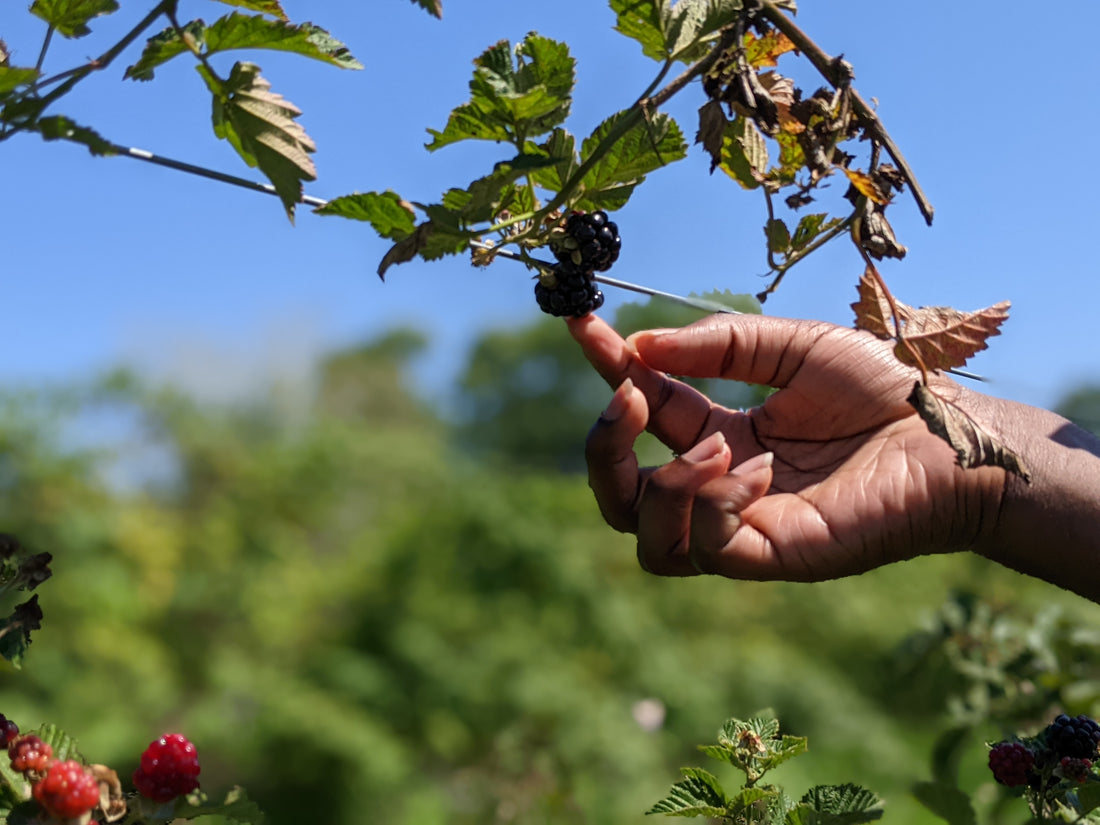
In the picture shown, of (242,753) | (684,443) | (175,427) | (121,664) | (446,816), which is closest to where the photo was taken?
(684,443)

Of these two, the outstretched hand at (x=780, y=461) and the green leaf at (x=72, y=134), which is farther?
the outstretched hand at (x=780, y=461)

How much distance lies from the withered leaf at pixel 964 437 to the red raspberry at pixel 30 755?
0.61 metres

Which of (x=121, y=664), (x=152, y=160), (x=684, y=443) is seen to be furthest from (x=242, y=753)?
(x=152, y=160)

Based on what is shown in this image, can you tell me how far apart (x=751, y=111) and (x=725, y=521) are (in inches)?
12.3

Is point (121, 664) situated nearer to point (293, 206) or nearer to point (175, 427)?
point (175, 427)

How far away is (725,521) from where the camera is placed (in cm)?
74

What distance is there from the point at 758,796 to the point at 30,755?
490 mm

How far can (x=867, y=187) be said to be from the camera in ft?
2.05

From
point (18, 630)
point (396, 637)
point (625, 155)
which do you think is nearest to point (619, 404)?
point (625, 155)

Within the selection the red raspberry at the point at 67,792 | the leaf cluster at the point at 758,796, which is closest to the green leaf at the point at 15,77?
the red raspberry at the point at 67,792

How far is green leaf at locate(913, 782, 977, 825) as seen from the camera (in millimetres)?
745

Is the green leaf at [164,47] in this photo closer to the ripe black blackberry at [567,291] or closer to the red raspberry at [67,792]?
the ripe black blackberry at [567,291]

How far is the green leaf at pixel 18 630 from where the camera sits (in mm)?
621

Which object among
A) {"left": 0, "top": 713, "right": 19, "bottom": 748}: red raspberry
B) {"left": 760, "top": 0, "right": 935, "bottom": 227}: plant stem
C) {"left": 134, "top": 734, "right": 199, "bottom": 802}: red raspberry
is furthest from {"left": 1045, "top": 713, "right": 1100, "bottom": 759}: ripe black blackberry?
{"left": 0, "top": 713, "right": 19, "bottom": 748}: red raspberry
